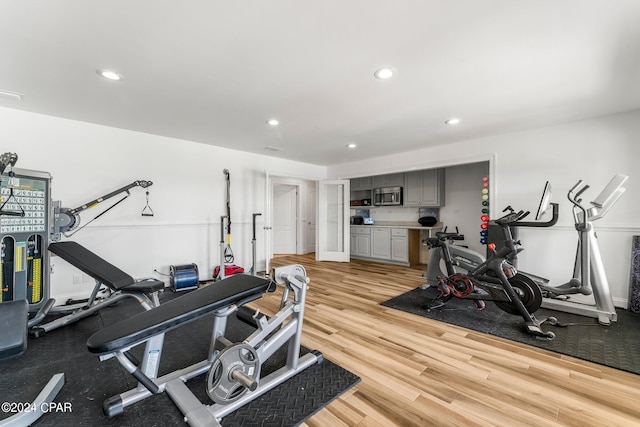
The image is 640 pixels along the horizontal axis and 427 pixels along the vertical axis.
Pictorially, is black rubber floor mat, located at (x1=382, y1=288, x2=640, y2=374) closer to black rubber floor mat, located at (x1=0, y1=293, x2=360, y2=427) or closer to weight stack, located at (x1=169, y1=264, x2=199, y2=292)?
black rubber floor mat, located at (x1=0, y1=293, x2=360, y2=427)

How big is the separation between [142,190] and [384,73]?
3840mm

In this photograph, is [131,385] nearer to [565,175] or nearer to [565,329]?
[565,329]

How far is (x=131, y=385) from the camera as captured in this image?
1862 mm

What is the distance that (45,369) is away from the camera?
2.03 metres

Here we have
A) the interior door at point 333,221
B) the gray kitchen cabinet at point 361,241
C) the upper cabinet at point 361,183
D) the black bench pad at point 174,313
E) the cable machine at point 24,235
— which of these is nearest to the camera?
the black bench pad at point 174,313

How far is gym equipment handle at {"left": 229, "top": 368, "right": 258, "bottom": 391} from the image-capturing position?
4.58 ft

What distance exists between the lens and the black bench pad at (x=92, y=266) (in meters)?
2.37

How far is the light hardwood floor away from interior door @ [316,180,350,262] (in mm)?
3464

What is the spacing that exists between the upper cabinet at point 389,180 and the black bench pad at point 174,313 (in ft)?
17.3

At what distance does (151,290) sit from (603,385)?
357 cm

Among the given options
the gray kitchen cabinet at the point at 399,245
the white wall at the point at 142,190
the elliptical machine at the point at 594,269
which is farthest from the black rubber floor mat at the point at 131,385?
the gray kitchen cabinet at the point at 399,245

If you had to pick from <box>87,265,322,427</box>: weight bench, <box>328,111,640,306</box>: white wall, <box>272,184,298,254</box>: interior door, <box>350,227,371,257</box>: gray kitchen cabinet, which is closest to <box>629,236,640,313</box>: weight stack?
<box>328,111,640,306</box>: white wall

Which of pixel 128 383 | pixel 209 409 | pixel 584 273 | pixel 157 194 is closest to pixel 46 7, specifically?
pixel 128 383

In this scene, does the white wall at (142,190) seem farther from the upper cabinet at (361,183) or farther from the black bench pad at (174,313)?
the black bench pad at (174,313)
